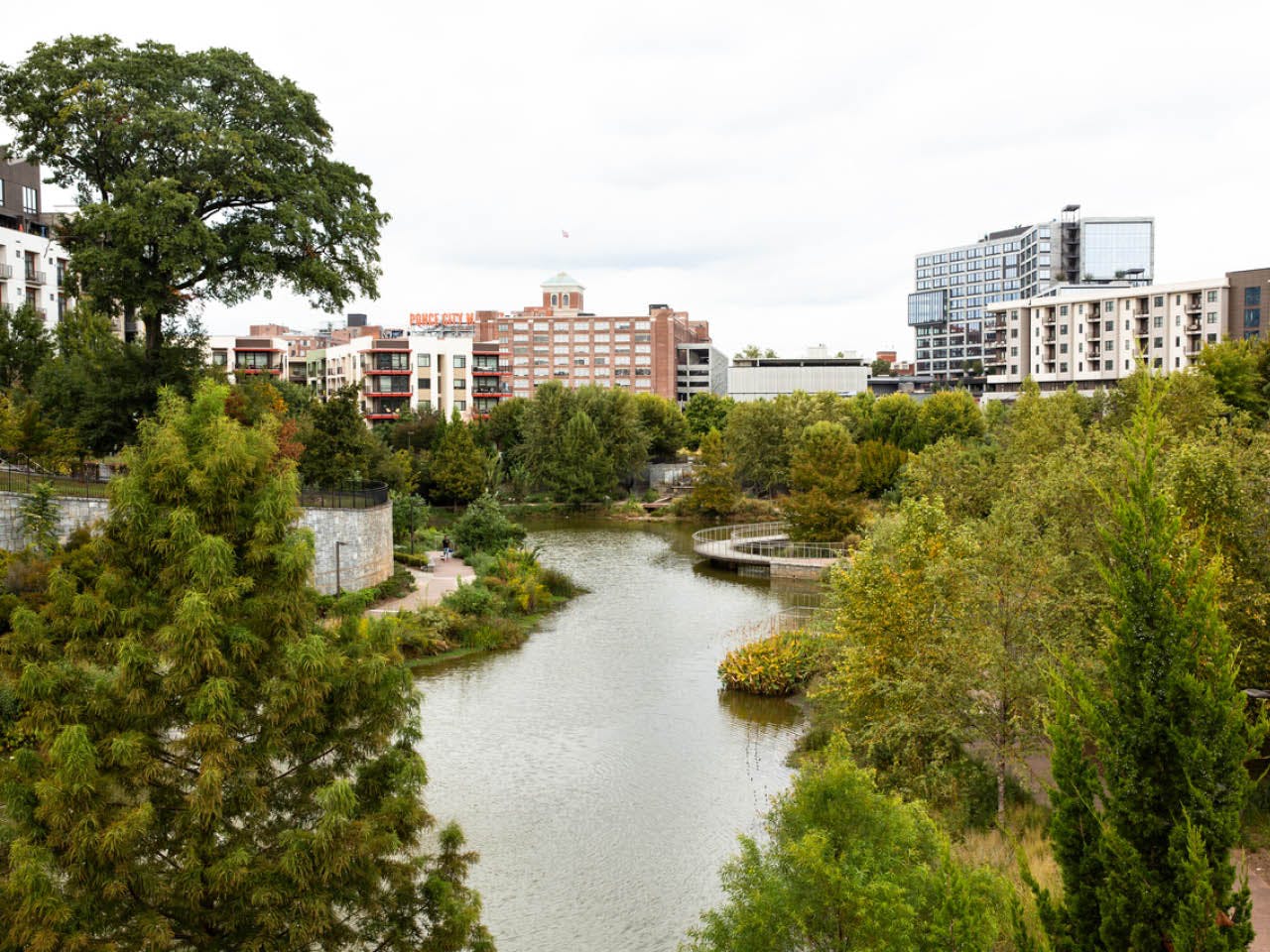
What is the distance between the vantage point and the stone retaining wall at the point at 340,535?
2827 centimetres

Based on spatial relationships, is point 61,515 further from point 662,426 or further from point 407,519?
point 662,426

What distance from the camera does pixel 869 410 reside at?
86625 millimetres

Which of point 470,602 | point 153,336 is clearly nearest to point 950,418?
point 470,602

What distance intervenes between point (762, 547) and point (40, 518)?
31149mm

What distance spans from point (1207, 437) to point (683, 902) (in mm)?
16379

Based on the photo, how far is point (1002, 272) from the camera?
16612 cm

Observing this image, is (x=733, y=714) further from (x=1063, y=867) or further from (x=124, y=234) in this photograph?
(x=124, y=234)

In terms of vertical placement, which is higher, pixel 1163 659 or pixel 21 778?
pixel 1163 659

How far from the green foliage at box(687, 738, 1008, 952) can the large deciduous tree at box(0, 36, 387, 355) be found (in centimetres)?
2430

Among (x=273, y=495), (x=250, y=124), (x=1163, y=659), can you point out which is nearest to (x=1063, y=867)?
(x=1163, y=659)

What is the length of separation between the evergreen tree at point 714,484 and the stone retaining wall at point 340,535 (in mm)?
32667

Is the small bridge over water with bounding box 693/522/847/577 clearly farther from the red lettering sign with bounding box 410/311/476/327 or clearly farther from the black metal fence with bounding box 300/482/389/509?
the red lettering sign with bounding box 410/311/476/327

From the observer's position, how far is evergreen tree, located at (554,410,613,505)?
A: 72.4 meters


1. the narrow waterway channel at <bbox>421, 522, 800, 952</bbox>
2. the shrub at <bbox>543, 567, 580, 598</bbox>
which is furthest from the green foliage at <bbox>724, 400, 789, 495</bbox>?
the narrow waterway channel at <bbox>421, 522, 800, 952</bbox>
